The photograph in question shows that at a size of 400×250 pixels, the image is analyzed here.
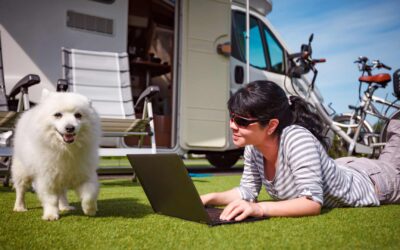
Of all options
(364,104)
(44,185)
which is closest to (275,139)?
(44,185)

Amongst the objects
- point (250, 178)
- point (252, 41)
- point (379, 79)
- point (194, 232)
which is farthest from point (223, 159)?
point (194, 232)

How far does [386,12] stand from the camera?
5.04 meters

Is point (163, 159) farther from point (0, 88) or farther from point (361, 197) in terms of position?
point (0, 88)

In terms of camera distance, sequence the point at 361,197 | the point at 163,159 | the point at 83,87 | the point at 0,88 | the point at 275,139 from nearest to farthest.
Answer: the point at 163,159
the point at 275,139
the point at 361,197
the point at 0,88
the point at 83,87

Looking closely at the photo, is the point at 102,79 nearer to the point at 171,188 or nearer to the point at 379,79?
the point at 171,188

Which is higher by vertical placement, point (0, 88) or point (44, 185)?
point (0, 88)

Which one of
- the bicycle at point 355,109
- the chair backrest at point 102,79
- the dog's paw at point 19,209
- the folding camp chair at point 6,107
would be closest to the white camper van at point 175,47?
the chair backrest at point 102,79

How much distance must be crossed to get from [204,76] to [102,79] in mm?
1595

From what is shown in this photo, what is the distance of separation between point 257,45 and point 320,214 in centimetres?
518

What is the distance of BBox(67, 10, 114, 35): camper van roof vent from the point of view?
5.52 m

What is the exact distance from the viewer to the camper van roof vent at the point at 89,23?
552 cm

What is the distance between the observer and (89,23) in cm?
566

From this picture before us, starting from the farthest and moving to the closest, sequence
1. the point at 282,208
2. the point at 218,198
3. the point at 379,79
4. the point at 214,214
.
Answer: the point at 379,79 → the point at 218,198 → the point at 214,214 → the point at 282,208

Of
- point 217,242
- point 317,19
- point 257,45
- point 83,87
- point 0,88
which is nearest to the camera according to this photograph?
point 217,242
